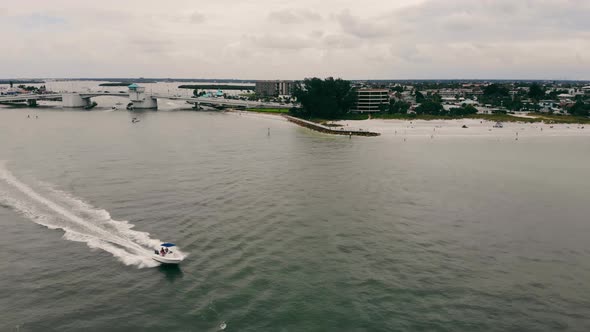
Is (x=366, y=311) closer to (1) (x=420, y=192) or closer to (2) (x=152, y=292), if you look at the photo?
(2) (x=152, y=292)

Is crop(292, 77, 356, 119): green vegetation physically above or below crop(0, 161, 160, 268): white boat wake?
above

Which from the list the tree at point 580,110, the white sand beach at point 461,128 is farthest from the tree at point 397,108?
the tree at point 580,110

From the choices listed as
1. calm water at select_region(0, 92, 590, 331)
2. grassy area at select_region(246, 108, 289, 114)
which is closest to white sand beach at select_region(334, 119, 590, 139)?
grassy area at select_region(246, 108, 289, 114)

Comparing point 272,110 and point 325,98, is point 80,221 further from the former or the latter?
point 272,110

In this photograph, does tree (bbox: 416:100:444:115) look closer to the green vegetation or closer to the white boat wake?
the green vegetation

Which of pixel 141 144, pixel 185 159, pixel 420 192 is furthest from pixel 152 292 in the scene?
pixel 141 144
